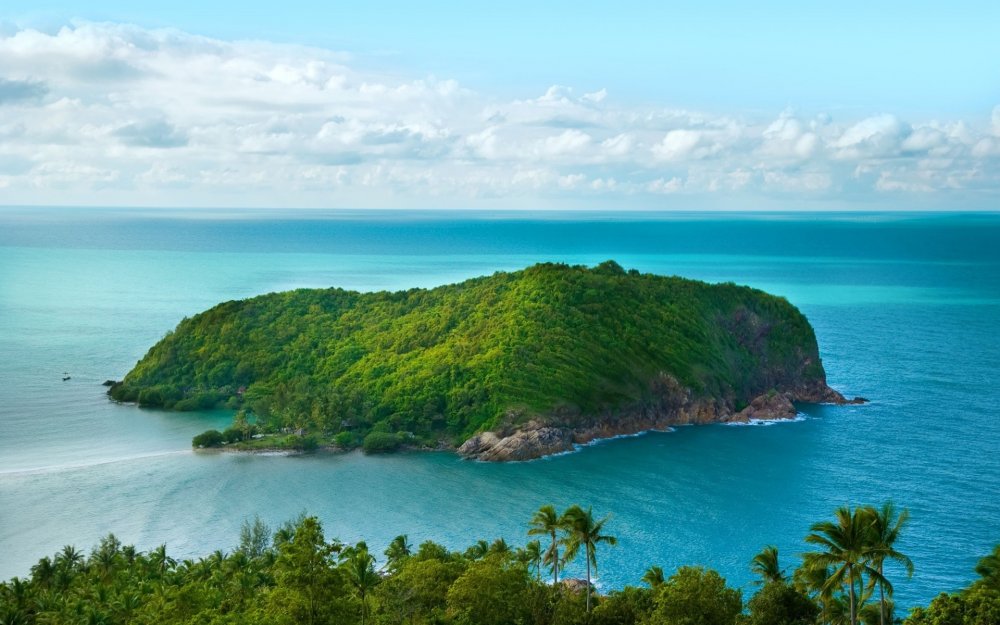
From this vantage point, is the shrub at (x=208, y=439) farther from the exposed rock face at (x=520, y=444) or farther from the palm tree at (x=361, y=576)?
the palm tree at (x=361, y=576)

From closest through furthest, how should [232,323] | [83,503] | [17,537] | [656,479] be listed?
1. [17,537]
2. [83,503]
3. [656,479]
4. [232,323]

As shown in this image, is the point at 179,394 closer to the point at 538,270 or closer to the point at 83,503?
the point at 83,503

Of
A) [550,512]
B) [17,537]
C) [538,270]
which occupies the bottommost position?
[17,537]

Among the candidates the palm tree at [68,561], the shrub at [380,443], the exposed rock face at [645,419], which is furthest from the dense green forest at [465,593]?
the shrub at [380,443]

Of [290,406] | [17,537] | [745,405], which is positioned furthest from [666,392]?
[17,537]

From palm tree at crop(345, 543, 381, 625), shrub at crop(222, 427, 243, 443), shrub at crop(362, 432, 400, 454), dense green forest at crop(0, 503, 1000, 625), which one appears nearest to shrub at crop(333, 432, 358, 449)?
shrub at crop(362, 432, 400, 454)
